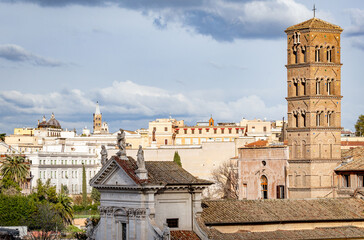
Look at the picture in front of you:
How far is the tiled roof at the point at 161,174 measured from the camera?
47.3 meters

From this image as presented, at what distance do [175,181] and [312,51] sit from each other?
3227 centimetres

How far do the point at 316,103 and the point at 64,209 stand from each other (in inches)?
1492

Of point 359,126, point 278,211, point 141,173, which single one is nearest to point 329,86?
point 278,211

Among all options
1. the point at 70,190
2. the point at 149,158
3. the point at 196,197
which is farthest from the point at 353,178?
the point at 70,190

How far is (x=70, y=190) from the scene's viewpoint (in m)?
147

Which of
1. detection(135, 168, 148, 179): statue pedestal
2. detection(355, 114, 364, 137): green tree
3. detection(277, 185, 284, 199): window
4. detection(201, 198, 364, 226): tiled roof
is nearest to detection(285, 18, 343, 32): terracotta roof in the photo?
detection(277, 185, 284, 199): window

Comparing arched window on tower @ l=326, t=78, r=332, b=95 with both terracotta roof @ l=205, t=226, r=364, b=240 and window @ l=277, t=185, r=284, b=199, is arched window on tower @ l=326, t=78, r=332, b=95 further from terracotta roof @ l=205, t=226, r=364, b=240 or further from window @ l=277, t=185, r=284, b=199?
terracotta roof @ l=205, t=226, r=364, b=240

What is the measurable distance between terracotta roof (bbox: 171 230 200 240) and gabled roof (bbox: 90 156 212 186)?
2.66 meters

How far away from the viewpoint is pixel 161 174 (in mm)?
48344

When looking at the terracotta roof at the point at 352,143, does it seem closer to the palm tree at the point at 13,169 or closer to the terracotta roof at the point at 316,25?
the terracotta roof at the point at 316,25

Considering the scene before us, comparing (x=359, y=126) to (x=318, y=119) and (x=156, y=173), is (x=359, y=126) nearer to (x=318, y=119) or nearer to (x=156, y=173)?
(x=318, y=119)

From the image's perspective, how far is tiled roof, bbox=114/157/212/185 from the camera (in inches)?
1862

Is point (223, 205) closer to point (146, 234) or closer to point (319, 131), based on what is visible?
point (146, 234)

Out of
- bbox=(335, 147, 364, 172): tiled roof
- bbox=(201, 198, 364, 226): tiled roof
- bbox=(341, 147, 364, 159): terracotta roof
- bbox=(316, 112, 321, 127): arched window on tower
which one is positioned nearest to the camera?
bbox=(201, 198, 364, 226): tiled roof
